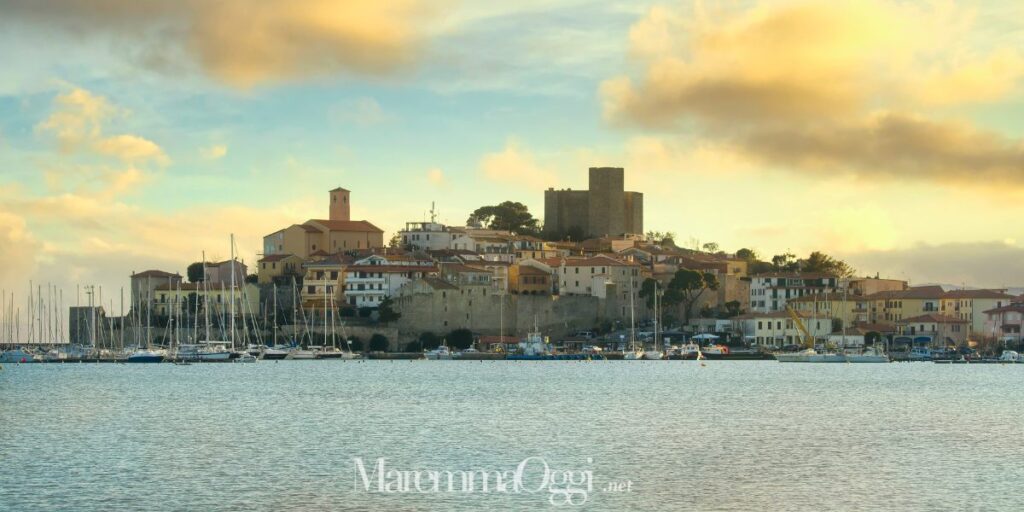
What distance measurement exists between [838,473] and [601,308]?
6238cm

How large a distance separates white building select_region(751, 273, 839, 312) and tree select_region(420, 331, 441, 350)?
2344cm

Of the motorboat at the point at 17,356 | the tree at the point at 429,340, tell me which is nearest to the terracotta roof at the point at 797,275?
the tree at the point at 429,340

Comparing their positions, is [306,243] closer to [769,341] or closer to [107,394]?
[769,341]

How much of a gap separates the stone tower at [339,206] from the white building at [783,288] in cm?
2864

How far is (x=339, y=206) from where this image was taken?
11144 centimetres

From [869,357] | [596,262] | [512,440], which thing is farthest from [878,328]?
[512,440]

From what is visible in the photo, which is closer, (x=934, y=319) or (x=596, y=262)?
(x=934, y=319)

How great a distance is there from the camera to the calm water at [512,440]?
27.0m

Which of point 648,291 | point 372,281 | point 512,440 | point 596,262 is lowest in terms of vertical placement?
point 512,440

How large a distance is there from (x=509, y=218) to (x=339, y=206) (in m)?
17.8

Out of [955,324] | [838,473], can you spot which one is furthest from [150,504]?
[955,324]

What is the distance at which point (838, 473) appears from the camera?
3045cm

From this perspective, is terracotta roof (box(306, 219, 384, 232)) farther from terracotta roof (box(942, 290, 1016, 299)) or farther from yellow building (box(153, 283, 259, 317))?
terracotta roof (box(942, 290, 1016, 299))

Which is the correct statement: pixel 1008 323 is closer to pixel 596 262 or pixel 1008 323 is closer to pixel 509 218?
pixel 596 262
